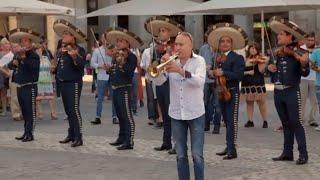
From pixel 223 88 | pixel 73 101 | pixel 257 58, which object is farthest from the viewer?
pixel 257 58

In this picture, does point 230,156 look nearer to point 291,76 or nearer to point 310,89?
point 291,76

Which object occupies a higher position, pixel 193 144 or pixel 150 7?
pixel 150 7

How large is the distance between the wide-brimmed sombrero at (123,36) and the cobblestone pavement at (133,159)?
165 centimetres

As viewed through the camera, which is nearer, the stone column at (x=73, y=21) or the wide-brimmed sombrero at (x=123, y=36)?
the wide-brimmed sombrero at (x=123, y=36)

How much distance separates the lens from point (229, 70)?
9320mm

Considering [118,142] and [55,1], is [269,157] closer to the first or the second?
[118,142]

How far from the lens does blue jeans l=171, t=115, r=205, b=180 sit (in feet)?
22.9

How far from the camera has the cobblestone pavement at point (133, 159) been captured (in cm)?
841

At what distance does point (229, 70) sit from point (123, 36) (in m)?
2.03

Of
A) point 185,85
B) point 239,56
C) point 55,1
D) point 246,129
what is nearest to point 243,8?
point 246,129

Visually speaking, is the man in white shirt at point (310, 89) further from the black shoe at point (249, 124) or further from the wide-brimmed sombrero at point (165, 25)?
the wide-brimmed sombrero at point (165, 25)

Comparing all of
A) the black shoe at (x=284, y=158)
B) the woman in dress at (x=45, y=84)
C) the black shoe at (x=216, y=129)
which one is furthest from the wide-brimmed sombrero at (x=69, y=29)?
the black shoe at (x=284, y=158)

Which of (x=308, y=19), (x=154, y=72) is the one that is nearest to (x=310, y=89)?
(x=154, y=72)

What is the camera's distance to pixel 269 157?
31.2 ft
